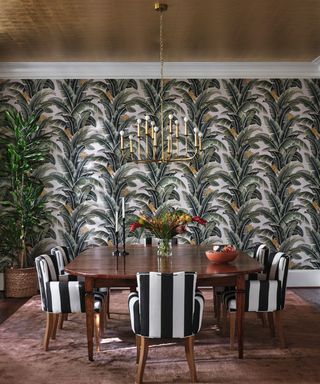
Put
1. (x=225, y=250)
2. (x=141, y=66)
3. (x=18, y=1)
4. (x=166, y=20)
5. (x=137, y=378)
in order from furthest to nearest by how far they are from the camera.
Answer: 1. (x=141, y=66)
2. (x=166, y=20)
3. (x=18, y=1)
4. (x=225, y=250)
5. (x=137, y=378)

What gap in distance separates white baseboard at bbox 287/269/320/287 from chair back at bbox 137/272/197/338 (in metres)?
4.05

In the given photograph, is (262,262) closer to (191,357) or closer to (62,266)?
(191,357)

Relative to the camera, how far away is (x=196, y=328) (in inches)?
159

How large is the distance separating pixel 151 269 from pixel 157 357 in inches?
28.1

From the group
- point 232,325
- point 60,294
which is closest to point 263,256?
point 232,325

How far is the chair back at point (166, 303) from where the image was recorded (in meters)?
3.80

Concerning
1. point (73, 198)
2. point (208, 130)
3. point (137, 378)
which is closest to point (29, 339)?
point (137, 378)

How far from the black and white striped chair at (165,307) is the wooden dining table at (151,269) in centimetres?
33

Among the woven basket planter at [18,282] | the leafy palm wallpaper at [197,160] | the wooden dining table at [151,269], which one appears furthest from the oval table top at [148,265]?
the leafy palm wallpaper at [197,160]

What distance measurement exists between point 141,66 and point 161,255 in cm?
327

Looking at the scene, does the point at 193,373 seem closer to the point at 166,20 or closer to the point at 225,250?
the point at 225,250

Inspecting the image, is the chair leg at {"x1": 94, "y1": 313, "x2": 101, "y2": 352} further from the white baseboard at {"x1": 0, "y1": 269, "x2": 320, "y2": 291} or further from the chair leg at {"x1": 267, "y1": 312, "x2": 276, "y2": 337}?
the white baseboard at {"x1": 0, "y1": 269, "x2": 320, "y2": 291}

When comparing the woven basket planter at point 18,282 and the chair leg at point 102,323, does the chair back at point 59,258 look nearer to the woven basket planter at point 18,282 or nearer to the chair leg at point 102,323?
the chair leg at point 102,323

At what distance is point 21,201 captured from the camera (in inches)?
284
